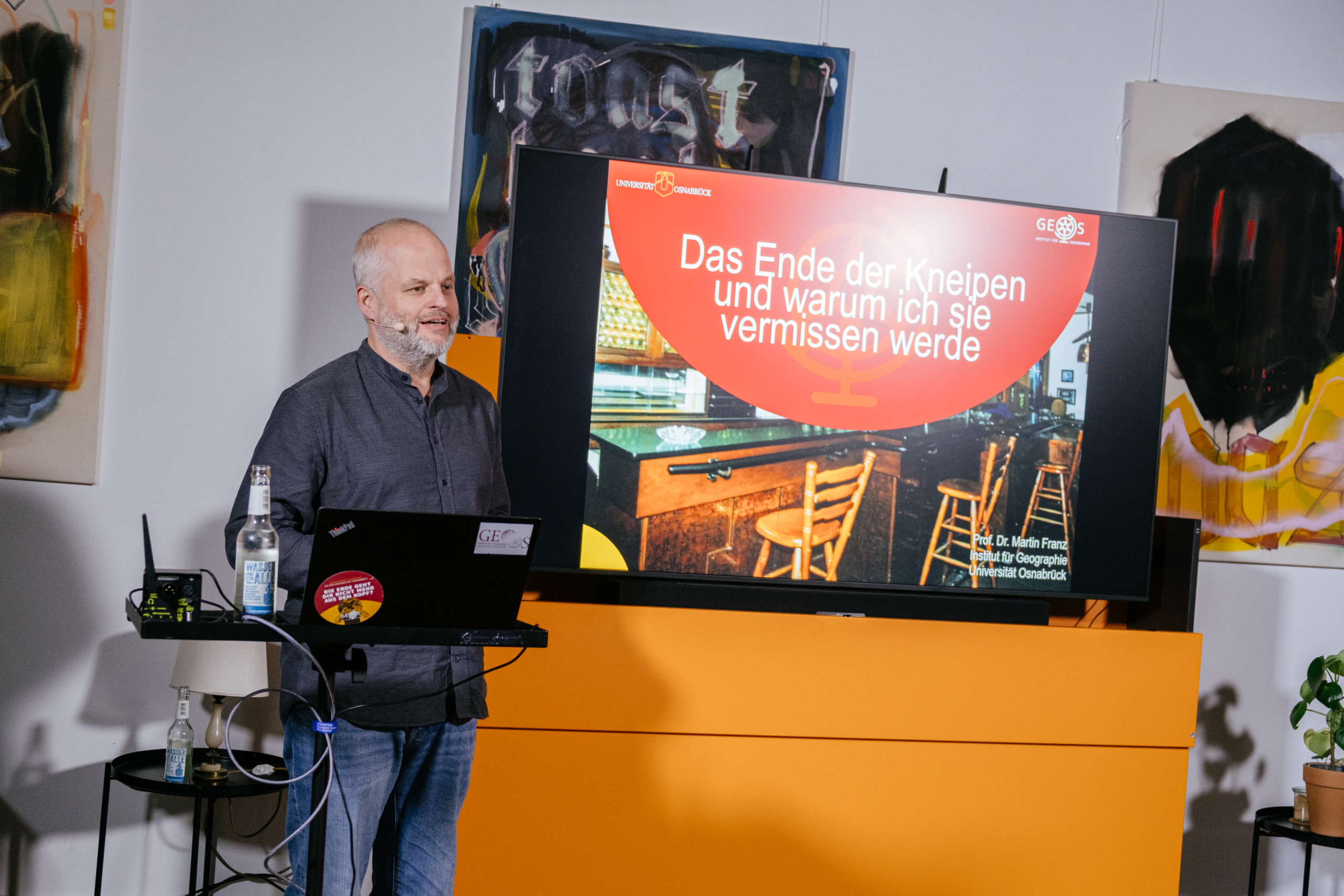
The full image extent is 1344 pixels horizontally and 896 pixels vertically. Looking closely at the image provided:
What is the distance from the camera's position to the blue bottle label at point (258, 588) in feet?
4.75

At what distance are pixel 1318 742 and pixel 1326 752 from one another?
3cm

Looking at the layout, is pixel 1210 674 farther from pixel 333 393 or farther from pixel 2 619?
pixel 2 619

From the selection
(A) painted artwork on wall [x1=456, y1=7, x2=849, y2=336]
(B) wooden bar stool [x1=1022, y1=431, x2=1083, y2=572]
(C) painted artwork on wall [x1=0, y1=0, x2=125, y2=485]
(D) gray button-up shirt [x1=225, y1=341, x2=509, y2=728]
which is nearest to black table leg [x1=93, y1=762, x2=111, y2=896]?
(C) painted artwork on wall [x1=0, y1=0, x2=125, y2=485]

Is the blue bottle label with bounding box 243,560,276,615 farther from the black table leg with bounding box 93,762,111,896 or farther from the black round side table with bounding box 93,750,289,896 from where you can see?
the black table leg with bounding box 93,762,111,896

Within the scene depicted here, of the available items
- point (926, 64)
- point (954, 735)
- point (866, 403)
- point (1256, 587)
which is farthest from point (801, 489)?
point (1256, 587)

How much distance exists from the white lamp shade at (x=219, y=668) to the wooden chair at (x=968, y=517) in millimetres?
1700

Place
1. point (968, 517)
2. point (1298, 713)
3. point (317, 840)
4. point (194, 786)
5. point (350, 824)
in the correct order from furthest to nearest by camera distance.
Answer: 1. point (1298, 713)
2. point (968, 517)
3. point (194, 786)
4. point (350, 824)
5. point (317, 840)

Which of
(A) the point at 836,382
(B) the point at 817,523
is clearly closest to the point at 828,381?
(A) the point at 836,382

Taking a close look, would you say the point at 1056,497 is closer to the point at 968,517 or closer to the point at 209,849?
the point at 968,517

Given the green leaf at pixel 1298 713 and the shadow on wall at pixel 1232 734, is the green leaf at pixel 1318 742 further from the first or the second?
the shadow on wall at pixel 1232 734

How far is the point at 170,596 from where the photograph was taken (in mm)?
1398

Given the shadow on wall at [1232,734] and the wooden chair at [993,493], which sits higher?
the wooden chair at [993,493]

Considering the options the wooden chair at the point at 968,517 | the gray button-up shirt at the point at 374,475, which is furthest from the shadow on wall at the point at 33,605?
the wooden chair at the point at 968,517

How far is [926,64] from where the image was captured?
10.8 ft
